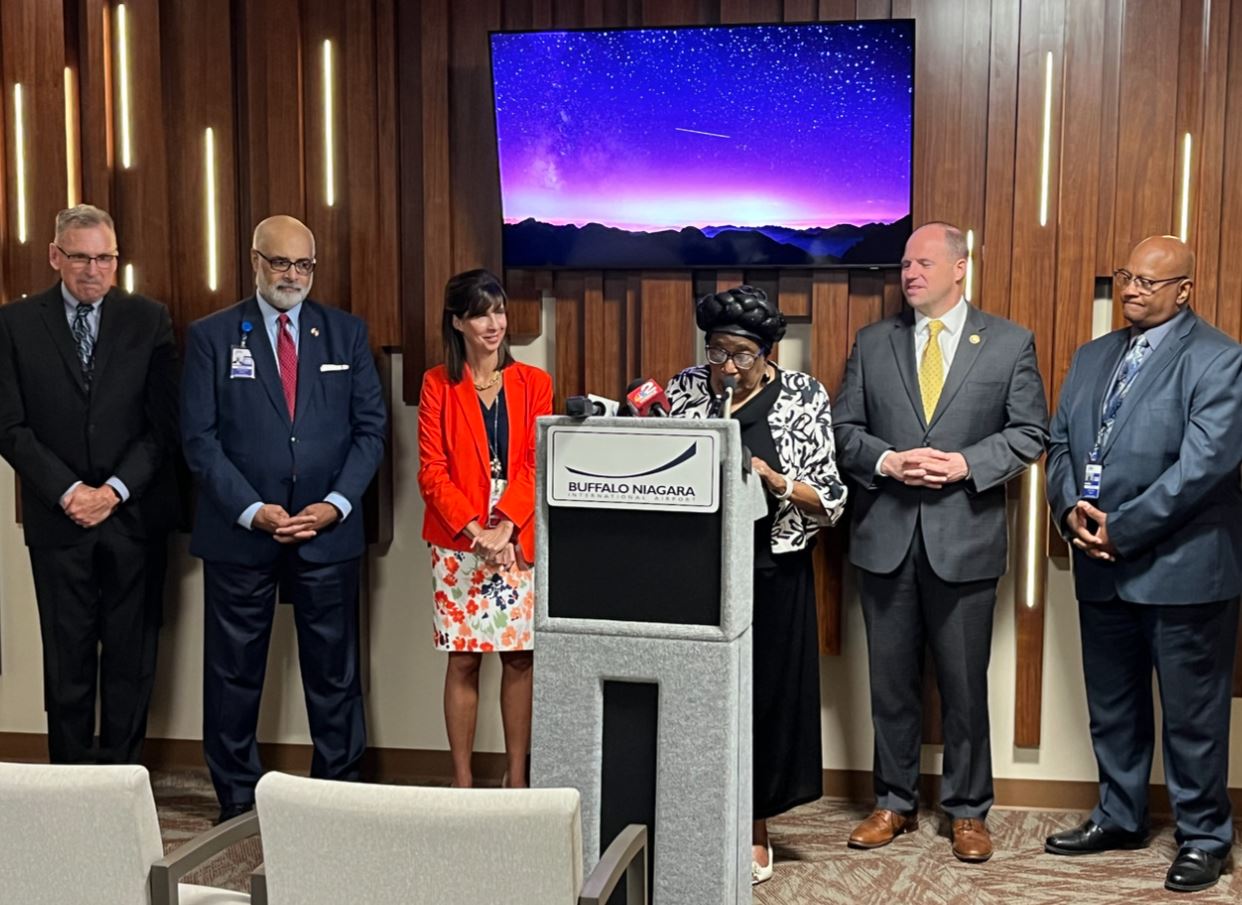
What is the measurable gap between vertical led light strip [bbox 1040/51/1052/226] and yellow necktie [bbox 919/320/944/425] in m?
0.59

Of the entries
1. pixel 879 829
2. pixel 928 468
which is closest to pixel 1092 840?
pixel 879 829

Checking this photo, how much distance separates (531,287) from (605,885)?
3.08 metres

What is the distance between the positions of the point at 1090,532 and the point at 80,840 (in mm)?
3098

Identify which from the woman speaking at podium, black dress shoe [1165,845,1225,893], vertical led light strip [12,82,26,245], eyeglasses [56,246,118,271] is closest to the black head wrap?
the woman speaking at podium

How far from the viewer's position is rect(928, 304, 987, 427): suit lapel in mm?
4254

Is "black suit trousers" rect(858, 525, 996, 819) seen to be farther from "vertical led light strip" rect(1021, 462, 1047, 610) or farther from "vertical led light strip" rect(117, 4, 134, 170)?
"vertical led light strip" rect(117, 4, 134, 170)

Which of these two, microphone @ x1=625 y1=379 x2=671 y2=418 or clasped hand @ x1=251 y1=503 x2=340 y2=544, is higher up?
microphone @ x1=625 y1=379 x2=671 y2=418

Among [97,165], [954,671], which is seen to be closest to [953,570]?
[954,671]

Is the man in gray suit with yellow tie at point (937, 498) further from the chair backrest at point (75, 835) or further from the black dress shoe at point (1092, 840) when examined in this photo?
the chair backrest at point (75, 835)

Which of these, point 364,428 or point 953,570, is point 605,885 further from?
point 364,428

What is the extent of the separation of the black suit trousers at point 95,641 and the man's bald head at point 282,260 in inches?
38.4

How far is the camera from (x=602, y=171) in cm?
464

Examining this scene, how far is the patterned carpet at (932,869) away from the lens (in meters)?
3.93

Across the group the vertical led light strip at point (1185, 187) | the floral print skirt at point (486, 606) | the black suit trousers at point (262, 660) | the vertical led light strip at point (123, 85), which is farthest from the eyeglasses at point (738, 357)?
the vertical led light strip at point (123, 85)
